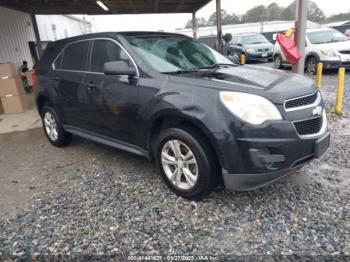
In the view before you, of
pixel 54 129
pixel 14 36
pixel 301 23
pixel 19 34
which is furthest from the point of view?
pixel 19 34

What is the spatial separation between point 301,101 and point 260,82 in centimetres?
42

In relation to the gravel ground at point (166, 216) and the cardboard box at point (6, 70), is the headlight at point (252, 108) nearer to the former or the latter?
the gravel ground at point (166, 216)

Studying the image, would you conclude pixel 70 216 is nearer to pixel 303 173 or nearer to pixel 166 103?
pixel 166 103

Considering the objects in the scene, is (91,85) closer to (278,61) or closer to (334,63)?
(334,63)

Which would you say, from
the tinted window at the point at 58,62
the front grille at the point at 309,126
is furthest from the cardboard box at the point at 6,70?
the front grille at the point at 309,126

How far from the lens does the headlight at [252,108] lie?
2604 millimetres

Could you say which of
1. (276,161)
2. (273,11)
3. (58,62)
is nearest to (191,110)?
(276,161)

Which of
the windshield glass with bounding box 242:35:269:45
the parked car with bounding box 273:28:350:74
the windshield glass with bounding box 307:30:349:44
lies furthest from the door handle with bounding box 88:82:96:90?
the windshield glass with bounding box 242:35:269:45

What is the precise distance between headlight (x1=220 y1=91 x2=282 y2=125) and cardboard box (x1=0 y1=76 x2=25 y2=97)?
24.1ft

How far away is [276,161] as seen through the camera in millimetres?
2650

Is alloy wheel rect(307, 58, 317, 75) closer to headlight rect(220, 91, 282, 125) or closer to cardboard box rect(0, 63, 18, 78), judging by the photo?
headlight rect(220, 91, 282, 125)

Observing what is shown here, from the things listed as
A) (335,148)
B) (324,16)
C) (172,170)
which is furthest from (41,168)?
(324,16)

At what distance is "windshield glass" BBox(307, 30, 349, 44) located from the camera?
36.3ft

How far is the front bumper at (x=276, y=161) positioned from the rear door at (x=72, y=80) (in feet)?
7.83
